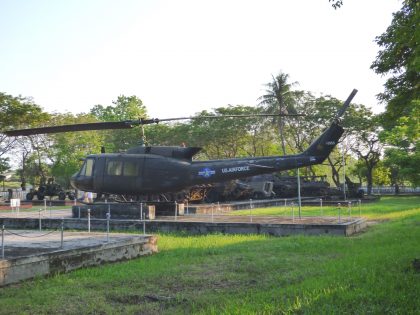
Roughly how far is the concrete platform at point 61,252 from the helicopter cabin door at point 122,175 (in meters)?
5.34

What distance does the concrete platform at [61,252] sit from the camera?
9227 mm

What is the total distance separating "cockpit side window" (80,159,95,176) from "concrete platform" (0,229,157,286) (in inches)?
236

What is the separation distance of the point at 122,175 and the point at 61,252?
29.9ft

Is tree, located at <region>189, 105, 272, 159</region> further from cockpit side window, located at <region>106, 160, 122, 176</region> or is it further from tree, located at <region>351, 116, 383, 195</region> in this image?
cockpit side window, located at <region>106, 160, 122, 176</region>

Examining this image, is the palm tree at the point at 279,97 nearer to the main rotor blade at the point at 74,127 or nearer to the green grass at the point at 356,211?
the green grass at the point at 356,211

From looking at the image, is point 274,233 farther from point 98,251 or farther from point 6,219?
point 6,219

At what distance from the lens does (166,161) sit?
19141mm

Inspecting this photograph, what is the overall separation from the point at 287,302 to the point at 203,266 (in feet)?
12.5

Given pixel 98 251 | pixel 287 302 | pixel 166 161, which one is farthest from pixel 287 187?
pixel 287 302

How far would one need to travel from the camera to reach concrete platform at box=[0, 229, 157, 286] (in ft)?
30.3

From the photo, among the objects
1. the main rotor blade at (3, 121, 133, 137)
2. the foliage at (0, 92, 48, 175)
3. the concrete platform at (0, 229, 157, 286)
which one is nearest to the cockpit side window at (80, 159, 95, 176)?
the main rotor blade at (3, 121, 133, 137)

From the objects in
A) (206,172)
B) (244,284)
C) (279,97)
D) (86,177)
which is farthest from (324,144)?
(279,97)

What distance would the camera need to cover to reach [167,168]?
1906cm

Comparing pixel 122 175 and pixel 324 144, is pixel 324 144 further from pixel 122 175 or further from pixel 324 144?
pixel 122 175
